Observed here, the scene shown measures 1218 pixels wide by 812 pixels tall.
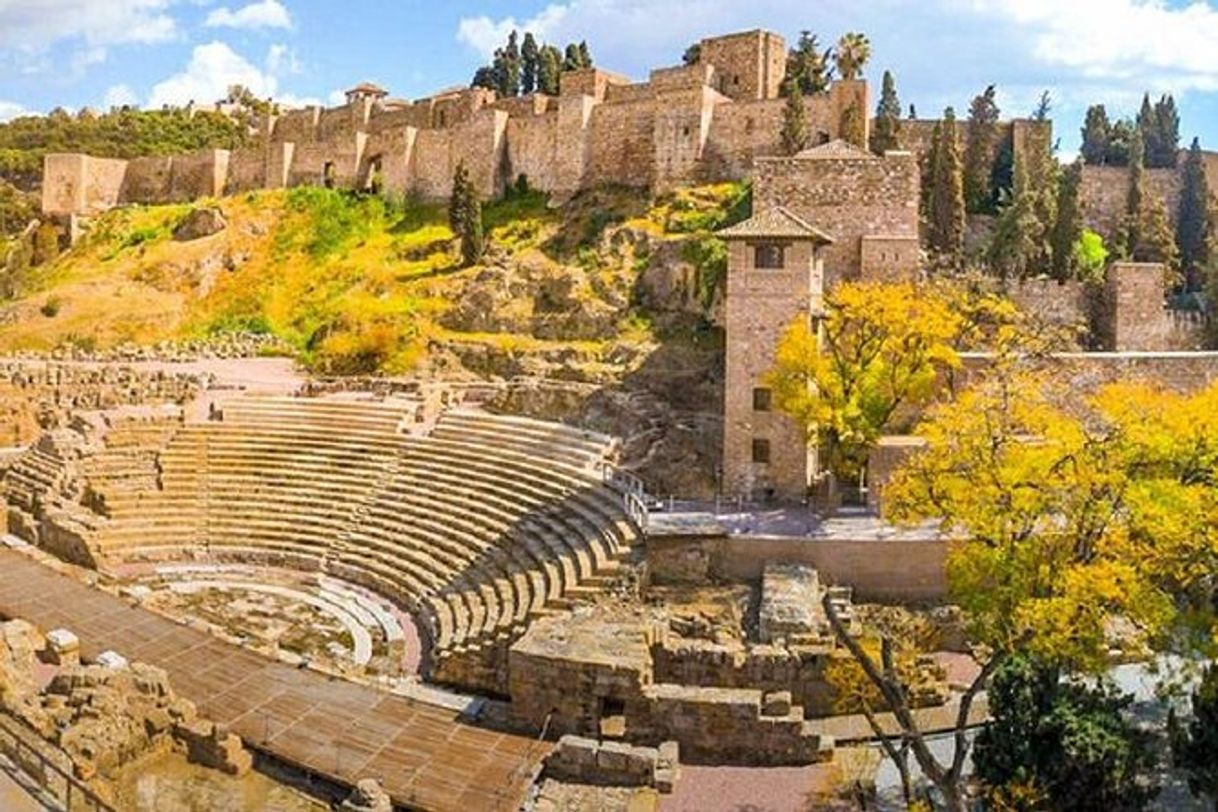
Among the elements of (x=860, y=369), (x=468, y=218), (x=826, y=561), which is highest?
(x=468, y=218)

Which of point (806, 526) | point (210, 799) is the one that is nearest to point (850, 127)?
point (806, 526)

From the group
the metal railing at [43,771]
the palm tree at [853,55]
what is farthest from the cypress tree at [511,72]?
the metal railing at [43,771]

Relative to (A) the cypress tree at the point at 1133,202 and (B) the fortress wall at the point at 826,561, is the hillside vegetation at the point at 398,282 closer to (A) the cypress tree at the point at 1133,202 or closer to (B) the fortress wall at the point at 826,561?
(B) the fortress wall at the point at 826,561

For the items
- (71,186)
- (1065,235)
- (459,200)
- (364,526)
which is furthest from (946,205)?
(71,186)

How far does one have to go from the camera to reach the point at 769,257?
25656 millimetres

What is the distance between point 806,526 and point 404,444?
40.6 feet

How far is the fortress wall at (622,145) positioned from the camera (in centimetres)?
4397

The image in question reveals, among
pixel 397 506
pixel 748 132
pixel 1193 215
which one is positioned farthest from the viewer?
pixel 1193 215

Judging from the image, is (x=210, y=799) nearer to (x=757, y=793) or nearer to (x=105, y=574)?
(x=757, y=793)

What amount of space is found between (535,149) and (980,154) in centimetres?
1825

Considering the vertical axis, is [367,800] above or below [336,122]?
below

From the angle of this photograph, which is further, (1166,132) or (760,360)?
(1166,132)

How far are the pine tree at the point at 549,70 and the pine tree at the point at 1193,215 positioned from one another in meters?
30.8

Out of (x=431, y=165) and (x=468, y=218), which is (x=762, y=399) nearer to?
(x=468, y=218)
